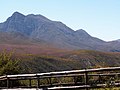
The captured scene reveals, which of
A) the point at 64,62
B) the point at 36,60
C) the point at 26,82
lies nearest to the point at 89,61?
the point at 64,62

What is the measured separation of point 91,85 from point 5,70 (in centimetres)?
1615

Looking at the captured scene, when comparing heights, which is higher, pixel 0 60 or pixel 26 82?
pixel 0 60


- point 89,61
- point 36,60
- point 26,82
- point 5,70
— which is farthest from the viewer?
point 89,61

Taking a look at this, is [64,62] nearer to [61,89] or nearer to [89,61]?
[89,61]

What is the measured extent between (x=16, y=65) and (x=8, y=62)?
1.09 metres

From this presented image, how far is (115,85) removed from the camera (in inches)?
607

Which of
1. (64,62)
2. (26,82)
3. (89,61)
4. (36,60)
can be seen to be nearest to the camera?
(26,82)

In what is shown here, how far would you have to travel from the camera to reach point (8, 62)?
102ft

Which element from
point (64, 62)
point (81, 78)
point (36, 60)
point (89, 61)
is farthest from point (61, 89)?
point (89, 61)

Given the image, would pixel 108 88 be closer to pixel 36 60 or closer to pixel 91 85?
pixel 91 85

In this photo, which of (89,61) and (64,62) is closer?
(64,62)

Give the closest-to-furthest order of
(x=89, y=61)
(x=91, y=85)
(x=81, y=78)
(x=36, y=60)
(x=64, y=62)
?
(x=91, y=85) → (x=81, y=78) → (x=36, y=60) → (x=64, y=62) → (x=89, y=61)

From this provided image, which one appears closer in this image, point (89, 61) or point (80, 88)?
point (80, 88)

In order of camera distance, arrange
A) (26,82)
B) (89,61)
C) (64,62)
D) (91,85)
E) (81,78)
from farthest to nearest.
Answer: (89,61), (64,62), (26,82), (81,78), (91,85)
